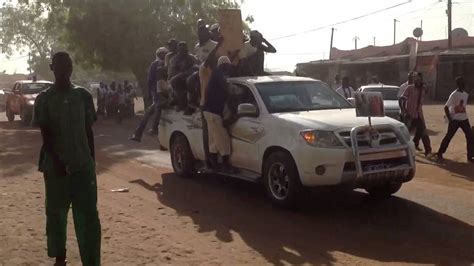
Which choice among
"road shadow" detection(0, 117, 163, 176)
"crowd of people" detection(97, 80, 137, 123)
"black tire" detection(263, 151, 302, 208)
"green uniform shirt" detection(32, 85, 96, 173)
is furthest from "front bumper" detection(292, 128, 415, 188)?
"crowd of people" detection(97, 80, 137, 123)

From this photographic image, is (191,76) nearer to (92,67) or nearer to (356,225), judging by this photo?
(356,225)

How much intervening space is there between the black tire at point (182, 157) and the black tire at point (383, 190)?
3002 millimetres

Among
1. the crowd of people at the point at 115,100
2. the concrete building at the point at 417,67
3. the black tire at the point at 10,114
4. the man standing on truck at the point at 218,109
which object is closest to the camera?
the man standing on truck at the point at 218,109

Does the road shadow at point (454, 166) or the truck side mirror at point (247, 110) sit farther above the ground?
the truck side mirror at point (247, 110)

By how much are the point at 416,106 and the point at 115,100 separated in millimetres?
14429

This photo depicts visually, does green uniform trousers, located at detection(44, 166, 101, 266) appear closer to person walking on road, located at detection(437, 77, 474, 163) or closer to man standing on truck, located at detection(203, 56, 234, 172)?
man standing on truck, located at detection(203, 56, 234, 172)

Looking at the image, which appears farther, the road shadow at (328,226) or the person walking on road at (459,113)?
the person walking on road at (459,113)

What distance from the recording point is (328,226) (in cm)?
622

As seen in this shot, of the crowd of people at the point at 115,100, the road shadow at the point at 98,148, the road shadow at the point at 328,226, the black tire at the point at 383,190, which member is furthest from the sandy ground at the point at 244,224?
the crowd of people at the point at 115,100

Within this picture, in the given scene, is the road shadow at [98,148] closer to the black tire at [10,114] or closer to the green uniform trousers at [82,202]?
the black tire at [10,114]

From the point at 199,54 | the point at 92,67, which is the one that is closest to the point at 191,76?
the point at 199,54

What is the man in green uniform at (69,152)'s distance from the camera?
14.0ft

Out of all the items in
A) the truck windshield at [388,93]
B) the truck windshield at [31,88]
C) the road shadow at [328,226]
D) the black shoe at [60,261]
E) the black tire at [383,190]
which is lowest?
the road shadow at [328,226]

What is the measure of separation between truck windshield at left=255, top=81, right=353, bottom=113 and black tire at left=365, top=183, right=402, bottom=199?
1.22m
